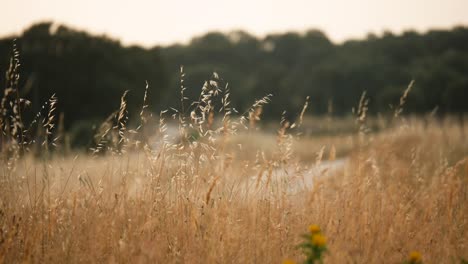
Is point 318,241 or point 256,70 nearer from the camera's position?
point 318,241

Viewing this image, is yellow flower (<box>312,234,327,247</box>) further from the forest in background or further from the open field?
the forest in background

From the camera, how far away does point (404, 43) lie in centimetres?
3944

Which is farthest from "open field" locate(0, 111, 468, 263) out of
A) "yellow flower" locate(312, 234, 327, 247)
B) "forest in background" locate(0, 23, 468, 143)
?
"forest in background" locate(0, 23, 468, 143)

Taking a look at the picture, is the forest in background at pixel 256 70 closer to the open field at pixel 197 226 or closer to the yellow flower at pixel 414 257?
the open field at pixel 197 226

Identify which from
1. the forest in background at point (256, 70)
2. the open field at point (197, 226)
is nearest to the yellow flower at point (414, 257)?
the open field at point (197, 226)

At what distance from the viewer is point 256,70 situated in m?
47.2

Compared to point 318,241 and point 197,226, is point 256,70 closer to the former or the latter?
point 197,226

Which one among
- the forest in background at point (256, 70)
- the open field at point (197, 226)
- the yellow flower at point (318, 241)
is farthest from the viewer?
the forest in background at point (256, 70)

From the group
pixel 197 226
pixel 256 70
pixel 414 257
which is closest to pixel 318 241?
pixel 414 257

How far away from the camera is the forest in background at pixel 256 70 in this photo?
23688 mm

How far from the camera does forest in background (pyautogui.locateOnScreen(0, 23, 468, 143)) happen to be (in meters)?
23.7

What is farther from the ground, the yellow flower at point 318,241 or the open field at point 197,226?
the yellow flower at point 318,241

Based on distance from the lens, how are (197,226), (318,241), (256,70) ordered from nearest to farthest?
(318,241), (197,226), (256,70)

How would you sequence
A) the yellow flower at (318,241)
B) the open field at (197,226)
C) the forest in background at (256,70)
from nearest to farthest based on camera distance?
the yellow flower at (318,241) < the open field at (197,226) < the forest in background at (256,70)
